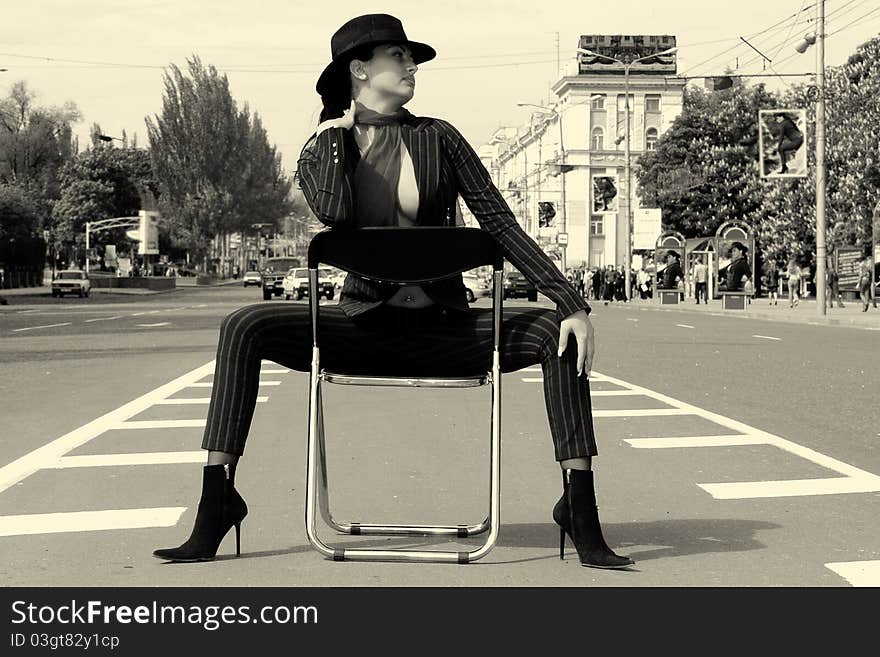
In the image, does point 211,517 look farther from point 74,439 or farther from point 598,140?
point 598,140

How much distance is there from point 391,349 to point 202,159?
11688 cm

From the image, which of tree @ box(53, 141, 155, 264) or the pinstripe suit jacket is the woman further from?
tree @ box(53, 141, 155, 264)

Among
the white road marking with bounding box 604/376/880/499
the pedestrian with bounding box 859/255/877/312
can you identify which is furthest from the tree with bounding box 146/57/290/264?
the white road marking with bounding box 604/376/880/499

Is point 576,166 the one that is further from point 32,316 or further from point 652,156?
point 32,316

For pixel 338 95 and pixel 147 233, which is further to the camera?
pixel 147 233

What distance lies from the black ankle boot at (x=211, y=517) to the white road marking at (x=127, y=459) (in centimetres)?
324

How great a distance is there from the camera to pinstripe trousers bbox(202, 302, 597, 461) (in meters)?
5.18

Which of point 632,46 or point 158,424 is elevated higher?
point 632,46

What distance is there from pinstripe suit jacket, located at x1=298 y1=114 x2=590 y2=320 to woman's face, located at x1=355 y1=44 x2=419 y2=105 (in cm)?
12

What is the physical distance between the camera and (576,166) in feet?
376

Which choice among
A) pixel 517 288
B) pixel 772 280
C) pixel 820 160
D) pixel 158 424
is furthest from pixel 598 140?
pixel 158 424

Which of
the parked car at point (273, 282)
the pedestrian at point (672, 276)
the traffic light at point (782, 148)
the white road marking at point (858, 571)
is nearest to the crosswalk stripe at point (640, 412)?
the white road marking at point (858, 571)

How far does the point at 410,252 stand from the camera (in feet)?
16.4
